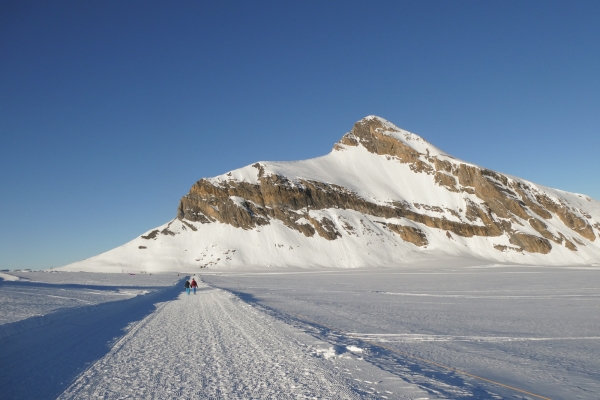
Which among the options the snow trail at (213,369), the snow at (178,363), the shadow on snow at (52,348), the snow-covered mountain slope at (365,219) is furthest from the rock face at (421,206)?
the snow trail at (213,369)

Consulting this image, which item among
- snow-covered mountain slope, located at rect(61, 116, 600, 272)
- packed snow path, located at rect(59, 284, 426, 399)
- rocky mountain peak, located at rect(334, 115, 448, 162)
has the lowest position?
packed snow path, located at rect(59, 284, 426, 399)

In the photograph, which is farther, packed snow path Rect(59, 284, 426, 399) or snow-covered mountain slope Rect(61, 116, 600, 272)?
snow-covered mountain slope Rect(61, 116, 600, 272)

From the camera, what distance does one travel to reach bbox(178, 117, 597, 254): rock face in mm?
124188

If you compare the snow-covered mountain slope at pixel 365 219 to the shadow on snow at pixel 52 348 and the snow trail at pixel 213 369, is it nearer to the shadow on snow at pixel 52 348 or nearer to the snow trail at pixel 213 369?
the shadow on snow at pixel 52 348

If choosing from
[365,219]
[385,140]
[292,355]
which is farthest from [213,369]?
[385,140]

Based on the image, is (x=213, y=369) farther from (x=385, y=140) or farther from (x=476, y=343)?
(x=385, y=140)

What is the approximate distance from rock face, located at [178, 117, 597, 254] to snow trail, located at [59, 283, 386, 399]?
110m

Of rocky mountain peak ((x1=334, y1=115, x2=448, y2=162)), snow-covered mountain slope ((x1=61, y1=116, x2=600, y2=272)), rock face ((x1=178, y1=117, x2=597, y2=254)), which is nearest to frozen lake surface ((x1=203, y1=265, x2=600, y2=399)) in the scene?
snow-covered mountain slope ((x1=61, y1=116, x2=600, y2=272))

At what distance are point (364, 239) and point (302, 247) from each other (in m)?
19.8

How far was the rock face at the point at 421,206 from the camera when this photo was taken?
124188mm

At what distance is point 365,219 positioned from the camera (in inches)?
5162

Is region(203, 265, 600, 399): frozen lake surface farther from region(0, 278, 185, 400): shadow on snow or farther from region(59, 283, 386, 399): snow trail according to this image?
region(0, 278, 185, 400): shadow on snow

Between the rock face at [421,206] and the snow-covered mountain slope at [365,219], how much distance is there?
335 millimetres

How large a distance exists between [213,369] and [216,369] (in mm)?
62
